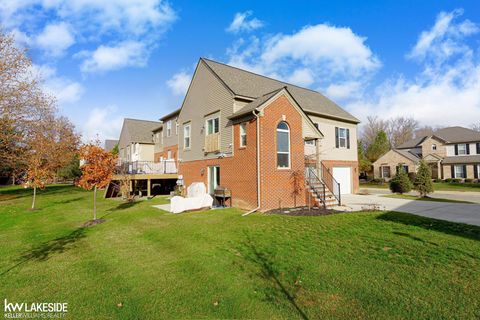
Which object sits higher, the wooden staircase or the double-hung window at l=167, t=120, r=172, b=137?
the double-hung window at l=167, t=120, r=172, b=137

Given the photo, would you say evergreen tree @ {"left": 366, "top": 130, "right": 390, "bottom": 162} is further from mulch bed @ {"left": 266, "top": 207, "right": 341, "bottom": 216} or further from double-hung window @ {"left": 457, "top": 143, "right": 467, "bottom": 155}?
mulch bed @ {"left": 266, "top": 207, "right": 341, "bottom": 216}

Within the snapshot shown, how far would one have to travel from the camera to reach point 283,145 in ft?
42.8

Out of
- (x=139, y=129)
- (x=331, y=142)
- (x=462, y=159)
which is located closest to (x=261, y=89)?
(x=331, y=142)

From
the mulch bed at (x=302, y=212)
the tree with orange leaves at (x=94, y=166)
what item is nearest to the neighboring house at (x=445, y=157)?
the mulch bed at (x=302, y=212)

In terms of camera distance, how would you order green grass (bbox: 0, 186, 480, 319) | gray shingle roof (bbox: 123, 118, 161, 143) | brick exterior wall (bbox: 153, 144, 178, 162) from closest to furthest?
green grass (bbox: 0, 186, 480, 319)
brick exterior wall (bbox: 153, 144, 178, 162)
gray shingle roof (bbox: 123, 118, 161, 143)

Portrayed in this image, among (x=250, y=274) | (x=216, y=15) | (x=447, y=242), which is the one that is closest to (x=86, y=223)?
(x=250, y=274)

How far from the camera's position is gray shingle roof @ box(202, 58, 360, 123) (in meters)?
15.8

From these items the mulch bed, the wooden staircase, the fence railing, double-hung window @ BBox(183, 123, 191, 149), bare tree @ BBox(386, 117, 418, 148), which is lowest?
the mulch bed

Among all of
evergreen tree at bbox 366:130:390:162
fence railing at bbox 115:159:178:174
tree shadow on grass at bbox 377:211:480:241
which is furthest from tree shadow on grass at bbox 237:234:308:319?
evergreen tree at bbox 366:130:390:162

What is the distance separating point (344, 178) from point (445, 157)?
88.5 ft

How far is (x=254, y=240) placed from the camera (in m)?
7.31

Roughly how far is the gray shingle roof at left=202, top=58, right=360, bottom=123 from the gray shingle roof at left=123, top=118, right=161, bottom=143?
14305 millimetres

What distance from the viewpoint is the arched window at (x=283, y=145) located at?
12.9 m

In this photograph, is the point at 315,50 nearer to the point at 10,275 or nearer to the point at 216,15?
the point at 216,15
